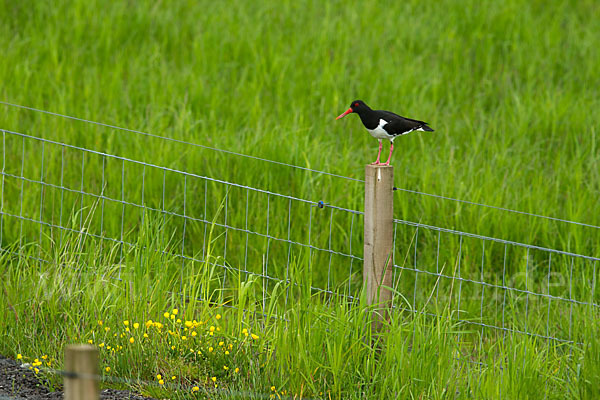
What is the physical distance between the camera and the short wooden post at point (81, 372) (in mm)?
1877

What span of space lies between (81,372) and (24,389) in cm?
226

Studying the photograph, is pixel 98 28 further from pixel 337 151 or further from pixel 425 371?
pixel 425 371

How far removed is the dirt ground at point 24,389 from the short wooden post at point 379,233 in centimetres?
119

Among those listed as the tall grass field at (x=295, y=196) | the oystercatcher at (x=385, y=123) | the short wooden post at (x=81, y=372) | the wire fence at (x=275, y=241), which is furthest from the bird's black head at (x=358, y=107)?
the short wooden post at (x=81, y=372)

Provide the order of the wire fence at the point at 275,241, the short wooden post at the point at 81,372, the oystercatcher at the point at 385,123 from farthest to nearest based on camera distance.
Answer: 1. the wire fence at the point at 275,241
2. the oystercatcher at the point at 385,123
3. the short wooden post at the point at 81,372

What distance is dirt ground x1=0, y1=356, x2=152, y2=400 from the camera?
12.6 ft

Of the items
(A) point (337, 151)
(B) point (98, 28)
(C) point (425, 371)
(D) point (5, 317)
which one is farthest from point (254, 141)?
(B) point (98, 28)

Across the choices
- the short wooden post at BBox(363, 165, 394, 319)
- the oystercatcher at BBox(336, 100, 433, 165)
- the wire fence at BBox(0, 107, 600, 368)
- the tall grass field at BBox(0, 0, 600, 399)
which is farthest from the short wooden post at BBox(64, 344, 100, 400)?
the wire fence at BBox(0, 107, 600, 368)

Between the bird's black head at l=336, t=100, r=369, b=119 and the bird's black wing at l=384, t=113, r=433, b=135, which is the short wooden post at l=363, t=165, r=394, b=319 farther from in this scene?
the bird's black head at l=336, t=100, r=369, b=119

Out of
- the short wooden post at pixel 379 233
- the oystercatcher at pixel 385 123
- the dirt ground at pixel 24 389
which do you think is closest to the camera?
the dirt ground at pixel 24 389

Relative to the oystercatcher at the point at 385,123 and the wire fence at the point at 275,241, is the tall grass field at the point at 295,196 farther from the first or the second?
the oystercatcher at the point at 385,123

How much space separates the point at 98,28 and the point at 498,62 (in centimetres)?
437

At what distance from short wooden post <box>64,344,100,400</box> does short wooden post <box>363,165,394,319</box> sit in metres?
2.15

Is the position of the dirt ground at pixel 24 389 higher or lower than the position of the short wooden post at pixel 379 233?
lower
